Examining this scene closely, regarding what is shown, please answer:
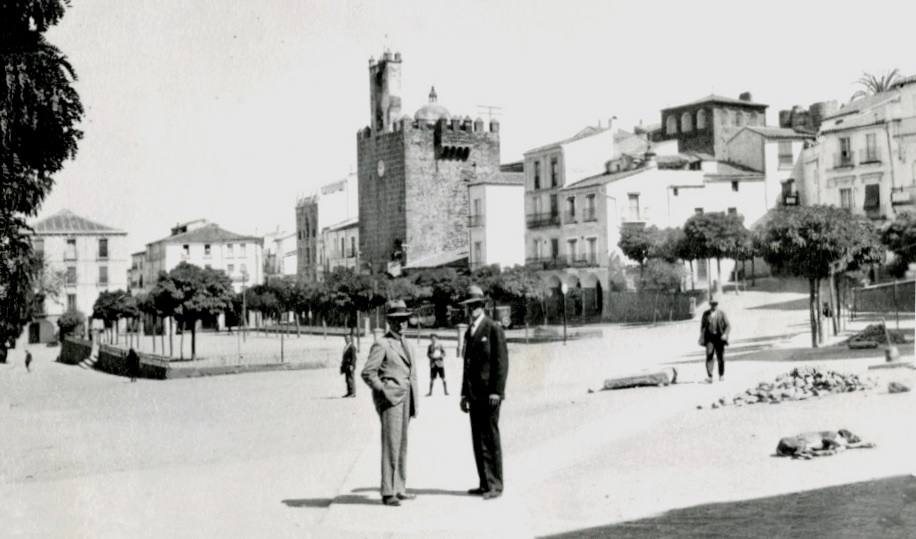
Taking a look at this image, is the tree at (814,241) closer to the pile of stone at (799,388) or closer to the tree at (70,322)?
the pile of stone at (799,388)

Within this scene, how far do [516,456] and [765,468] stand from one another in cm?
236

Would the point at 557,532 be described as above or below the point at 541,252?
below

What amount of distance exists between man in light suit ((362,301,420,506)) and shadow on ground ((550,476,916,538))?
1366 millimetres

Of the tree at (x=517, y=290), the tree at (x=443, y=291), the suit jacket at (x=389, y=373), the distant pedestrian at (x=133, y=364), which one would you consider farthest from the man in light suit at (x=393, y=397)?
the tree at (x=443, y=291)

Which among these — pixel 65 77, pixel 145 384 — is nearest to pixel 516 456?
pixel 65 77

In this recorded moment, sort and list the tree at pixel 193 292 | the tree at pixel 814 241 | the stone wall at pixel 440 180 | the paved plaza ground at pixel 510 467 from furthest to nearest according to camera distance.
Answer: the stone wall at pixel 440 180, the tree at pixel 193 292, the tree at pixel 814 241, the paved plaza ground at pixel 510 467

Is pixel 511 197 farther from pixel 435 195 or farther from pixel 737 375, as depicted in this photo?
pixel 737 375

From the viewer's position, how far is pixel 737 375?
47.8ft

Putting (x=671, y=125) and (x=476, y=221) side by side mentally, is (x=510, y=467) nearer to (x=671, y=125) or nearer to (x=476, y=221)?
(x=671, y=125)

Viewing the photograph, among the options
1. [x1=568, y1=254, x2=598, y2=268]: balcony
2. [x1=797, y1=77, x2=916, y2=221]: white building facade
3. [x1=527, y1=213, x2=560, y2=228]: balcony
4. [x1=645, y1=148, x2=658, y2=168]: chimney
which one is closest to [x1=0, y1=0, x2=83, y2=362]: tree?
[x1=797, y1=77, x2=916, y2=221]: white building facade

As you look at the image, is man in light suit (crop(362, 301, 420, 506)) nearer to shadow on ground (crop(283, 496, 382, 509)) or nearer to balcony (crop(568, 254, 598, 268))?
shadow on ground (crop(283, 496, 382, 509))

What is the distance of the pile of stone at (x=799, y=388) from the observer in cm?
1159

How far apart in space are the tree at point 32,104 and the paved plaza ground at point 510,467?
295cm

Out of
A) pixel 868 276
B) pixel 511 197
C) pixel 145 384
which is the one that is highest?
pixel 511 197
